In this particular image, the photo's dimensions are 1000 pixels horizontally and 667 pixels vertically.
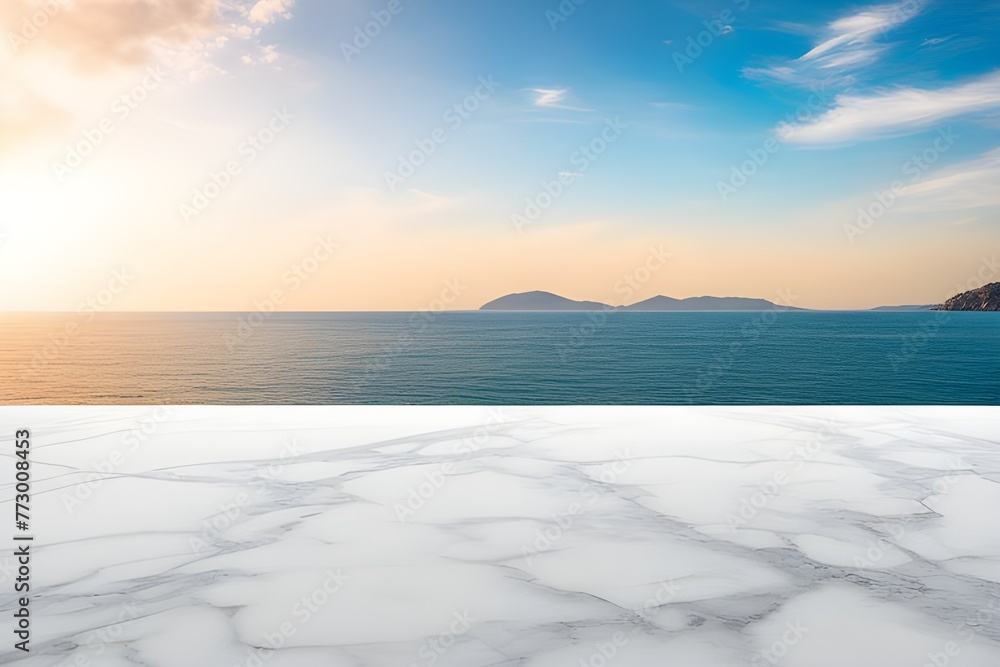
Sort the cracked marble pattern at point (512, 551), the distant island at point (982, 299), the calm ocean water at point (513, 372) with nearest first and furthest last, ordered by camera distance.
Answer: the cracked marble pattern at point (512, 551), the calm ocean water at point (513, 372), the distant island at point (982, 299)

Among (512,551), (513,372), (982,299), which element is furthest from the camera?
(982,299)

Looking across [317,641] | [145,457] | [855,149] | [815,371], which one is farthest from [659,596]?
[855,149]

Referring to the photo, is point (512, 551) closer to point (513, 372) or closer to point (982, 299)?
point (513, 372)

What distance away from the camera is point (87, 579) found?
210 centimetres

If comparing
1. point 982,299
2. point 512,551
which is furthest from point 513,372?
point 982,299

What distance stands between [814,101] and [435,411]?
24.3 m

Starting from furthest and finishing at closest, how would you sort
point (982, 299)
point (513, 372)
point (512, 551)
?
point (982, 299), point (513, 372), point (512, 551)

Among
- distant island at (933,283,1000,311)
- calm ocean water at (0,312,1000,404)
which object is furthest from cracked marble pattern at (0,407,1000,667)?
distant island at (933,283,1000,311)

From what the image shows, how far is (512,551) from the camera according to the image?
2.36 m

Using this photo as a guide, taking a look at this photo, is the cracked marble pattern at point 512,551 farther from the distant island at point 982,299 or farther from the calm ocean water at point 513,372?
the distant island at point 982,299

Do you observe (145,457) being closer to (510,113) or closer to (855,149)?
(510,113)

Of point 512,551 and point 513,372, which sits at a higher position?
point 512,551

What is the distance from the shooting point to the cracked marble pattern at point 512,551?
1.69 meters

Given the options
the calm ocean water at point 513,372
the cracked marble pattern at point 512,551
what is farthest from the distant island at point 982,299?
the cracked marble pattern at point 512,551
